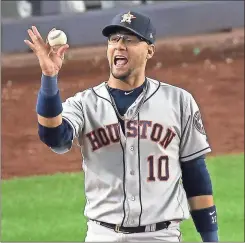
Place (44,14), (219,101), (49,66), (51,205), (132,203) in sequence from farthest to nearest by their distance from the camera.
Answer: (44,14) → (219,101) → (51,205) → (132,203) → (49,66)

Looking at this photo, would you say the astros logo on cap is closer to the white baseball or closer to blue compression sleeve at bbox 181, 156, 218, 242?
the white baseball

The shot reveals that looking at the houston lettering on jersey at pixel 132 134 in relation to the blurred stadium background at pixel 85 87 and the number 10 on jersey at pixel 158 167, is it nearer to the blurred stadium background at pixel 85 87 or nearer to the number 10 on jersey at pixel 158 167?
the number 10 on jersey at pixel 158 167

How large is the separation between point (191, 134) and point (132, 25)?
1.83 feet

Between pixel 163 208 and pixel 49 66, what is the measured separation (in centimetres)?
81

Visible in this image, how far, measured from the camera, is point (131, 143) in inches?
152

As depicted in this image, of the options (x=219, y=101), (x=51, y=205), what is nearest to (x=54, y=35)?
(x=51, y=205)

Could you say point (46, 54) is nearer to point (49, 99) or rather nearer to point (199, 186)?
point (49, 99)

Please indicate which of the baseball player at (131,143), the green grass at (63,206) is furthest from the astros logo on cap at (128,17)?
the green grass at (63,206)

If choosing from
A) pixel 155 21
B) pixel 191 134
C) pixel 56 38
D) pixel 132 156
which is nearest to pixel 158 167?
pixel 132 156

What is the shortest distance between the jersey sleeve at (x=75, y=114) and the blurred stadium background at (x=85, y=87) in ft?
13.2

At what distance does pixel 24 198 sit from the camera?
9242 mm

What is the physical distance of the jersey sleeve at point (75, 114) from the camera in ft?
12.4

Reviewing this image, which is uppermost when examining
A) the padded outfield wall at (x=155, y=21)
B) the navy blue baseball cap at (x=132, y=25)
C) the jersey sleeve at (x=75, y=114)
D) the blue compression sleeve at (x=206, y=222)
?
the padded outfield wall at (x=155, y=21)

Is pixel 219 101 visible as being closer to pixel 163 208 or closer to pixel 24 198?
pixel 24 198
